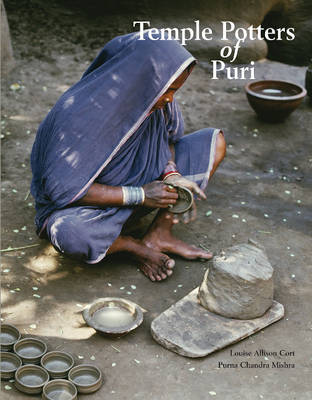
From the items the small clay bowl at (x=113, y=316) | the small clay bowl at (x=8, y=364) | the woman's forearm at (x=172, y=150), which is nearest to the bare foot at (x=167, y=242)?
the woman's forearm at (x=172, y=150)

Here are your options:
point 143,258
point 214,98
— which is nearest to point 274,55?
point 214,98

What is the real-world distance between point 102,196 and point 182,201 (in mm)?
521

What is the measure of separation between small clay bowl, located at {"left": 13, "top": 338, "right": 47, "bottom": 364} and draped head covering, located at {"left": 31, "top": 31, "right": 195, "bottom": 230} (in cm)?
85

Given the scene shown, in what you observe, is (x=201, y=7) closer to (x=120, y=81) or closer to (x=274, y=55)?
(x=274, y=55)

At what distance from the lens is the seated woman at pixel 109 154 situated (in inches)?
133

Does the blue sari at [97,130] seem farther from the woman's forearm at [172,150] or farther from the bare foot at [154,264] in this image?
the woman's forearm at [172,150]

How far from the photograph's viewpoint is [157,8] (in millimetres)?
6988

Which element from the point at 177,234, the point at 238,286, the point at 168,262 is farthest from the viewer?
the point at 177,234

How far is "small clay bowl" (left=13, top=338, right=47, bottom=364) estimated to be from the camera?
2.87 m

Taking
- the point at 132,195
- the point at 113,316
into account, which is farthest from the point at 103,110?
the point at 113,316

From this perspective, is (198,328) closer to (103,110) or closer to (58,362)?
(58,362)

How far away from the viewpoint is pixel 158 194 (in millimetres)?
3609

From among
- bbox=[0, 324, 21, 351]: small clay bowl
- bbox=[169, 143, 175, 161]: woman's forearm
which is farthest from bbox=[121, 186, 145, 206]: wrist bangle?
bbox=[0, 324, 21, 351]: small clay bowl

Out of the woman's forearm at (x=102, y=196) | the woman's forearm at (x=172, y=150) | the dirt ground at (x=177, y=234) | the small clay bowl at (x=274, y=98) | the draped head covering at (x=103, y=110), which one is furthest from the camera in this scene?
the small clay bowl at (x=274, y=98)
